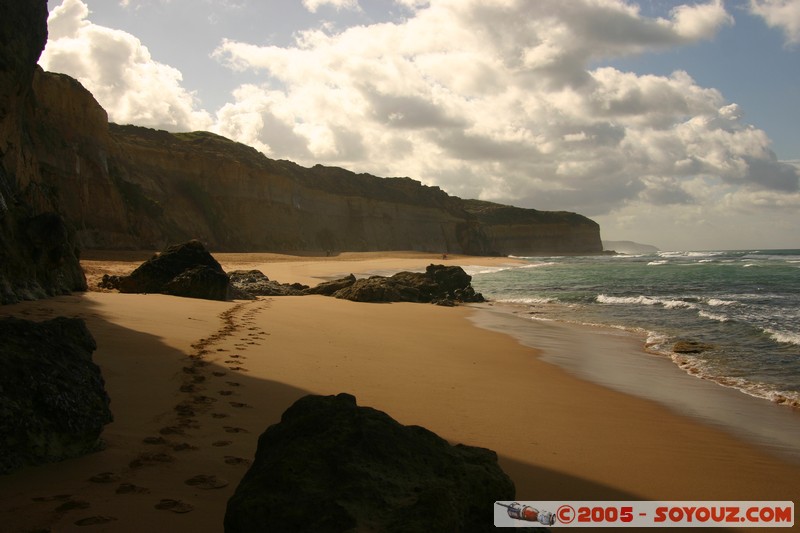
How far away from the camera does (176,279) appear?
13.9 m

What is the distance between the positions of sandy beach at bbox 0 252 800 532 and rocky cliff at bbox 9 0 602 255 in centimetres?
1025

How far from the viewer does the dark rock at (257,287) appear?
17125 mm

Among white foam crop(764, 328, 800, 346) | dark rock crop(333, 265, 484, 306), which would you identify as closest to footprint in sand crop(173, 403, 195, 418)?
white foam crop(764, 328, 800, 346)

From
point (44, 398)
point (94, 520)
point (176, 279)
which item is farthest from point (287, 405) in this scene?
point (176, 279)

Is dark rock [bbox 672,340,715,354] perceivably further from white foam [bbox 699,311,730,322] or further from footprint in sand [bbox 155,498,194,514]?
footprint in sand [bbox 155,498,194,514]

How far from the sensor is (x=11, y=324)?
369 centimetres

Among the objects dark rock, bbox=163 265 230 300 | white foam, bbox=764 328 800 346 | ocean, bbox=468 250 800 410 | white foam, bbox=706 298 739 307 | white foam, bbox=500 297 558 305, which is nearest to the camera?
ocean, bbox=468 250 800 410

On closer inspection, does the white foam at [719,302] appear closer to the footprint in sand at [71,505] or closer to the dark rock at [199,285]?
the dark rock at [199,285]

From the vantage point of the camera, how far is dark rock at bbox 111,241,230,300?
1381 centimetres

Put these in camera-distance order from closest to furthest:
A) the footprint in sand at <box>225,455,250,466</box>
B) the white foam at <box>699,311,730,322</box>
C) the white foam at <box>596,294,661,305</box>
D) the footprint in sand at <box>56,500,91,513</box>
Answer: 1. the footprint in sand at <box>56,500,91,513</box>
2. the footprint in sand at <box>225,455,250,466</box>
3. the white foam at <box>699,311,730,322</box>
4. the white foam at <box>596,294,661,305</box>

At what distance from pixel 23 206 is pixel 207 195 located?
44.0m

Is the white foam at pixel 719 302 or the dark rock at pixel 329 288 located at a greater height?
the dark rock at pixel 329 288

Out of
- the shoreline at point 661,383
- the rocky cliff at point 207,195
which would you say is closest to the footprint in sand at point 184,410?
the shoreline at point 661,383

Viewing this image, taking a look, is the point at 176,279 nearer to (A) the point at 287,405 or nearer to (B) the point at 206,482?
(A) the point at 287,405
